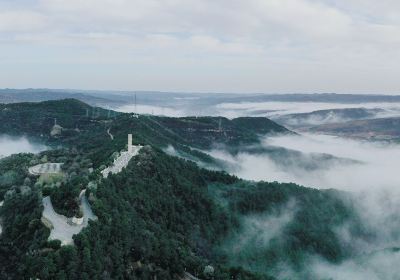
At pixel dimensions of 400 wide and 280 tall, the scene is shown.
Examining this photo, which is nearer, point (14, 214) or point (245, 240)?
point (14, 214)

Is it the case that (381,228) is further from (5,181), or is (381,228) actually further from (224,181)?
(5,181)

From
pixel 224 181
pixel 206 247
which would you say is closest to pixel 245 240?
pixel 206 247

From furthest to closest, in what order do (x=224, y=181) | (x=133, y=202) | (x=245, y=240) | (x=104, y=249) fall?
(x=224, y=181)
(x=245, y=240)
(x=133, y=202)
(x=104, y=249)

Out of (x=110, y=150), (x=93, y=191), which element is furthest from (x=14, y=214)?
(x=110, y=150)

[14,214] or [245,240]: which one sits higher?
[14,214]

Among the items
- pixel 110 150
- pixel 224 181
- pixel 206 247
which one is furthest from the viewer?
pixel 224 181

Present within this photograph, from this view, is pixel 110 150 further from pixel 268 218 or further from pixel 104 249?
pixel 104 249

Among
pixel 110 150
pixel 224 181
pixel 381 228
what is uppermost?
pixel 110 150
